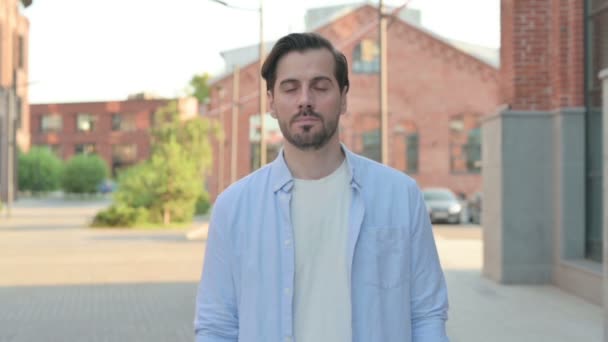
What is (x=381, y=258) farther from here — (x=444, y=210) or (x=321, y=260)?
(x=444, y=210)

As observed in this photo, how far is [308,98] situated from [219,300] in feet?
2.39

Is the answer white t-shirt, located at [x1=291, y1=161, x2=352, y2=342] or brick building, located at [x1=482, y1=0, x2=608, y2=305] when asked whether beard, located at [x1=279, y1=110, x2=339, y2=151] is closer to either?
white t-shirt, located at [x1=291, y1=161, x2=352, y2=342]

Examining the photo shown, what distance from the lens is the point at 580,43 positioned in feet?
39.5

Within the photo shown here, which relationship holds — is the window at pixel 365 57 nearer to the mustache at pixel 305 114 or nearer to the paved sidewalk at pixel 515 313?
the paved sidewalk at pixel 515 313

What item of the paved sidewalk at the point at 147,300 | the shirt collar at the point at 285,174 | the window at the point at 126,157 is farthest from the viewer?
the window at the point at 126,157

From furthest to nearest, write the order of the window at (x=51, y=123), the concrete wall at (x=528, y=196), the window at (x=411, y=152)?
the window at (x=51, y=123) < the window at (x=411, y=152) < the concrete wall at (x=528, y=196)

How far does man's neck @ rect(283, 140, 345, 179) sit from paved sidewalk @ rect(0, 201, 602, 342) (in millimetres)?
5703

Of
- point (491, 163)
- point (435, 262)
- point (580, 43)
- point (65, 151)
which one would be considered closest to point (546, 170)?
point (491, 163)

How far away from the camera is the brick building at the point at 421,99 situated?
49281 mm

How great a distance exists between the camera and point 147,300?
37.2ft

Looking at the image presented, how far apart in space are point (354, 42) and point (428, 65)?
4.45 meters

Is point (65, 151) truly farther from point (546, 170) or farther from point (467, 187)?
point (546, 170)

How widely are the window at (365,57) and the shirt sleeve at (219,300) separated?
156 ft

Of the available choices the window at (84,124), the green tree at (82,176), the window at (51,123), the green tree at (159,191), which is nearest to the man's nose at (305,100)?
Answer: the green tree at (159,191)
